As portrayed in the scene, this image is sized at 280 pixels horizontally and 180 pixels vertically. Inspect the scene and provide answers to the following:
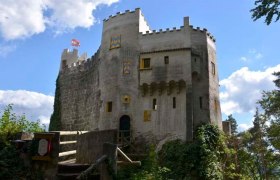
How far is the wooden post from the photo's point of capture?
10.3 meters

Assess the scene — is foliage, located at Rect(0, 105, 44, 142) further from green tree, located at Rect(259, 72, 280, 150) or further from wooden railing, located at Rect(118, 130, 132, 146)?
green tree, located at Rect(259, 72, 280, 150)

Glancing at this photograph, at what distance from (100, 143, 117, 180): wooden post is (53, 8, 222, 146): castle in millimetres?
9312

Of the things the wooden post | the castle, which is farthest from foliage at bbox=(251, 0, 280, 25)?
the castle

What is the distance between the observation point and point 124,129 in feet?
68.6

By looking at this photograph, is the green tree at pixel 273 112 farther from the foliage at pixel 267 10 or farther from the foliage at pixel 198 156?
the foliage at pixel 267 10

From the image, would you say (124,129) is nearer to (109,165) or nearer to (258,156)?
(258,156)

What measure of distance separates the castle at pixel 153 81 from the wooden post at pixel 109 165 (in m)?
9.31

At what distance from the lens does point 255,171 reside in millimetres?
20531

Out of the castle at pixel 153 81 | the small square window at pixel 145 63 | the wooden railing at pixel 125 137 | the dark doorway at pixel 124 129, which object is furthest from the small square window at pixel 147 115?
the small square window at pixel 145 63

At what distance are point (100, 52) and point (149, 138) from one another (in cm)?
809

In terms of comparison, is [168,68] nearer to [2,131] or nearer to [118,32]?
[118,32]

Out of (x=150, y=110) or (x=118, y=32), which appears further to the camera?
(x=118, y=32)

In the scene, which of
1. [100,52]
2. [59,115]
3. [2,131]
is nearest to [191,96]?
[100,52]

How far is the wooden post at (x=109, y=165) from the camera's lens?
10336 millimetres
